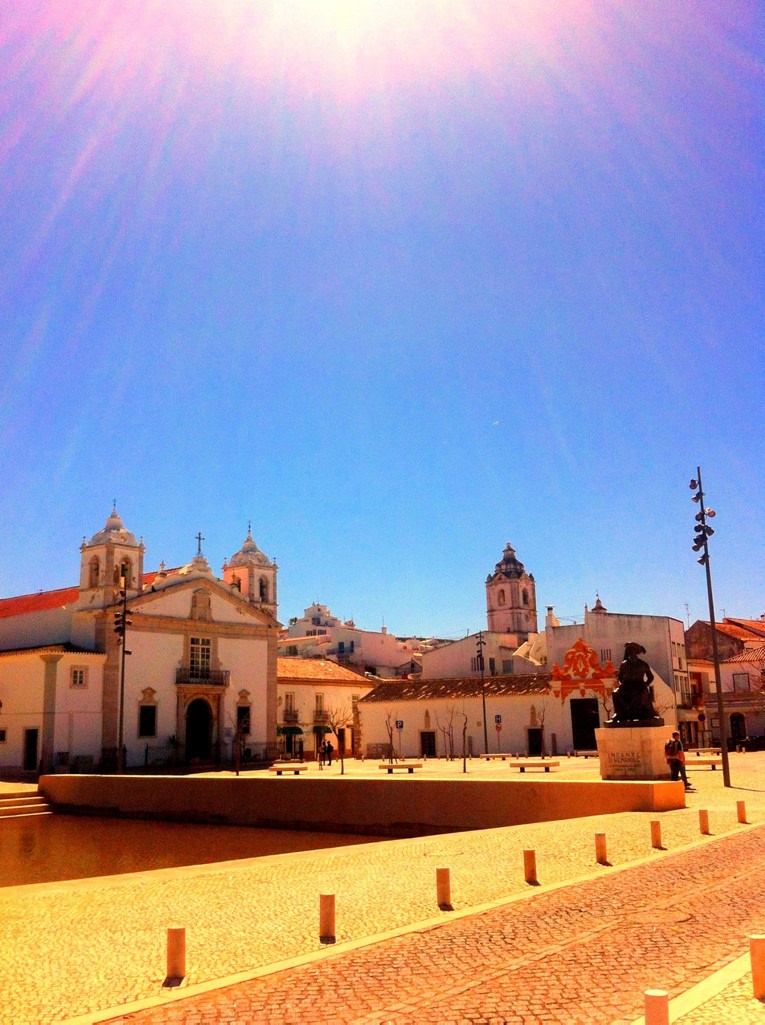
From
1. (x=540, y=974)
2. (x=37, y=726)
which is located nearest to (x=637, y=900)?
(x=540, y=974)

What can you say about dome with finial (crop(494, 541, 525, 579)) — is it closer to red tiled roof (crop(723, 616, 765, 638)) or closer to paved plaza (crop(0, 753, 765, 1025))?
red tiled roof (crop(723, 616, 765, 638))

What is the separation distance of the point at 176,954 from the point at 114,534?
3941 centimetres

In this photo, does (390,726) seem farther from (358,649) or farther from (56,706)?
(358,649)

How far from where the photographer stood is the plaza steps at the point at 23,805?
28.7m

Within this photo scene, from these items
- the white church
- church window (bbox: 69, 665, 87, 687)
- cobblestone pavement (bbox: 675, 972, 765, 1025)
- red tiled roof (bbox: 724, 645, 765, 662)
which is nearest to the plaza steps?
the white church

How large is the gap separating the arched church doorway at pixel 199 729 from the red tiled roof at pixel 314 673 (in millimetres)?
7153

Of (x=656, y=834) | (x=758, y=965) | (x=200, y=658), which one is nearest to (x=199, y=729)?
(x=200, y=658)

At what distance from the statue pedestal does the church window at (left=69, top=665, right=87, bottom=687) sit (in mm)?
26600

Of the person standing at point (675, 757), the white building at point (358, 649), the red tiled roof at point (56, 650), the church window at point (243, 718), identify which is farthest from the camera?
the white building at point (358, 649)

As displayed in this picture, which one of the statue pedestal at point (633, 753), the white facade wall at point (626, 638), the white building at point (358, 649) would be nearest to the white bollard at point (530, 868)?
the statue pedestal at point (633, 753)

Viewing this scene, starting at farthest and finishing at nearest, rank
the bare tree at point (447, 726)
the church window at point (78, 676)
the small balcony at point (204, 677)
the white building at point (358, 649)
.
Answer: the white building at point (358, 649)
the bare tree at point (447, 726)
the small balcony at point (204, 677)
the church window at point (78, 676)

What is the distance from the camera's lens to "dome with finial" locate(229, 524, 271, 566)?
52781 mm

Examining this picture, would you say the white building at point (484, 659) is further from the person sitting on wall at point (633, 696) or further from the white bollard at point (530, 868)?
the white bollard at point (530, 868)

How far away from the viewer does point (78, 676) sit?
133 ft
